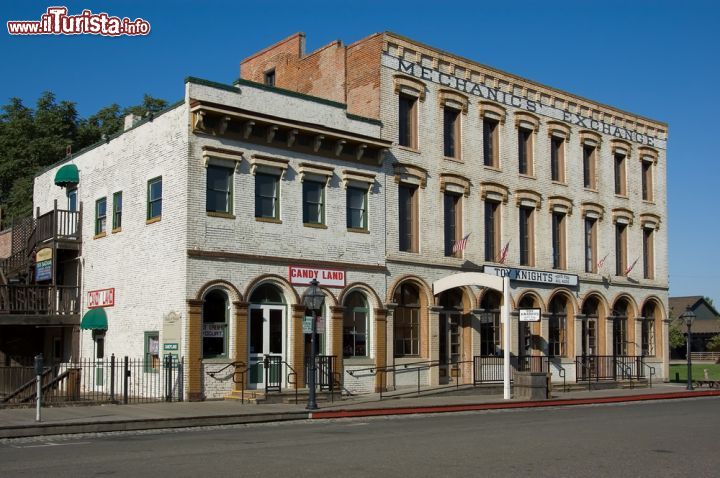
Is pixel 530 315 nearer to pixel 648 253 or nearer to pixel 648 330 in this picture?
pixel 648 330

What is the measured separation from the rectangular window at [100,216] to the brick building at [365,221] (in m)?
0.09

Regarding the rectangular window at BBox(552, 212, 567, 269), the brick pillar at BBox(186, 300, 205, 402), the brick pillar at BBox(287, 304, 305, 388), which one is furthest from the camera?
the rectangular window at BBox(552, 212, 567, 269)

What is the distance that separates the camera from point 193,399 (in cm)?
2372

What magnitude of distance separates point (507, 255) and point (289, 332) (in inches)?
422

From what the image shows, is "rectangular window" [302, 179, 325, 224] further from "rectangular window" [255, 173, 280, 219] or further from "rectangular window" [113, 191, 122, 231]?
"rectangular window" [113, 191, 122, 231]

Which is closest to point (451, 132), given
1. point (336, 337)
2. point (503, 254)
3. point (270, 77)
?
point (503, 254)

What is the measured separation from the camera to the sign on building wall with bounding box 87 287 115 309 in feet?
91.1

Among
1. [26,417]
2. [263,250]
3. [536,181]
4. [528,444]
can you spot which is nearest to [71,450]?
[26,417]

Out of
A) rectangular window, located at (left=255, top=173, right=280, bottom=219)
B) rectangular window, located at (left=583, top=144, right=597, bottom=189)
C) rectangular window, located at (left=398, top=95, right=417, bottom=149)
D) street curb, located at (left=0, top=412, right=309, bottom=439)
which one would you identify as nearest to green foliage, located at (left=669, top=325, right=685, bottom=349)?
rectangular window, located at (left=583, top=144, right=597, bottom=189)

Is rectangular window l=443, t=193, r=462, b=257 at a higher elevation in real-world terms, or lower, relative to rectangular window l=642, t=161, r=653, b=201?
lower

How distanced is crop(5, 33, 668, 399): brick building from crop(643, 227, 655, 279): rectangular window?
1.02 metres

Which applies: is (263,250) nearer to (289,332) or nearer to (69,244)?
(289,332)

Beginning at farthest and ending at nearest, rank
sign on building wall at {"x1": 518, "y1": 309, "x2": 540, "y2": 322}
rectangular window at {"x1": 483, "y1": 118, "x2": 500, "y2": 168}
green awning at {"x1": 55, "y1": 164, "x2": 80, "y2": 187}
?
rectangular window at {"x1": 483, "y1": 118, "x2": 500, "y2": 168}
green awning at {"x1": 55, "y1": 164, "x2": 80, "y2": 187}
sign on building wall at {"x1": 518, "y1": 309, "x2": 540, "y2": 322}

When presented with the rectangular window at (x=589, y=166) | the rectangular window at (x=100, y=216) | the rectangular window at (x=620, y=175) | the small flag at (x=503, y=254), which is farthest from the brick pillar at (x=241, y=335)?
the rectangular window at (x=620, y=175)
